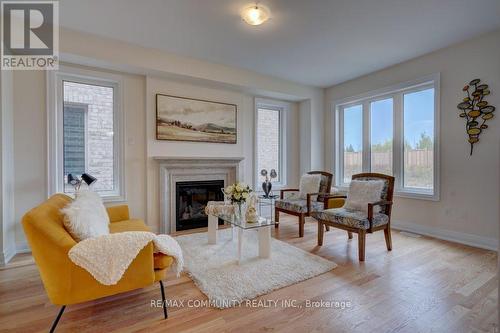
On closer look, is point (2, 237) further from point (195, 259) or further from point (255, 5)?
point (255, 5)

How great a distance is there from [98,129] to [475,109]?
17.1ft

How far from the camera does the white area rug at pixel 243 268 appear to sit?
215 centimetres

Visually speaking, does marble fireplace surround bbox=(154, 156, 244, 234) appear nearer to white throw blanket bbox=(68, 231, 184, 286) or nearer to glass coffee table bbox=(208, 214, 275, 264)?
glass coffee table bbox=(208, 214, 275, 264)

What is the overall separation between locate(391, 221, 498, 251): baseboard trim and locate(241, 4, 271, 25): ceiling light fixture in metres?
3.71

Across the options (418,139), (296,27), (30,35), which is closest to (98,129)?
(30,35)

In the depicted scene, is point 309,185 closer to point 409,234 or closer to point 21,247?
point 409,234

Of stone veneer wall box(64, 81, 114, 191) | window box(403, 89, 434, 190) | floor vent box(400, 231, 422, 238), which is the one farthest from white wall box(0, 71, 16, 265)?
window box(403, 89, 434, 190)

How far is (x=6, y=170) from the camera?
2793 mm

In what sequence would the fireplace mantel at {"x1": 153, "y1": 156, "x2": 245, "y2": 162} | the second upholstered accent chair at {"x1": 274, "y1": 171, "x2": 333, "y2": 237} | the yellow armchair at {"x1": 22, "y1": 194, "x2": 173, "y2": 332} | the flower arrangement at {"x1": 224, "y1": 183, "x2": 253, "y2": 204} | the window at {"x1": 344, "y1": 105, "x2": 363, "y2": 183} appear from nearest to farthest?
the yellow armchair at {"x1": 22, "y1": 194, "x2": 173, "y2": 332} → the flower arrangement at {"x1": 224, "y1": 183, "x2": 253, "y2": 204} → the second upholstered accent chair at {"x1": 274, "y1": 171, "x2": 333, "y2": 237} → the fireplace mantel at {"x1": 153, "y1": 156, "x2": 245, "y2": 162} → the window at {"x1": 344, "y1": 105, "x2": 363, "y2": 183}

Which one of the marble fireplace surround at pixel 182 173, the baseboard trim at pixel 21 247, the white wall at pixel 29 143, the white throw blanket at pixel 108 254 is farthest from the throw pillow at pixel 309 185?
the baseboard trim at pixel 21 247

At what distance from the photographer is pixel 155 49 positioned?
11.9 ft

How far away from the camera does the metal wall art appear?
3199 millimetres

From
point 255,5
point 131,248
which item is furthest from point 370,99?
point 131,248

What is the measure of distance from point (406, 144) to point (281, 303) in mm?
3455
